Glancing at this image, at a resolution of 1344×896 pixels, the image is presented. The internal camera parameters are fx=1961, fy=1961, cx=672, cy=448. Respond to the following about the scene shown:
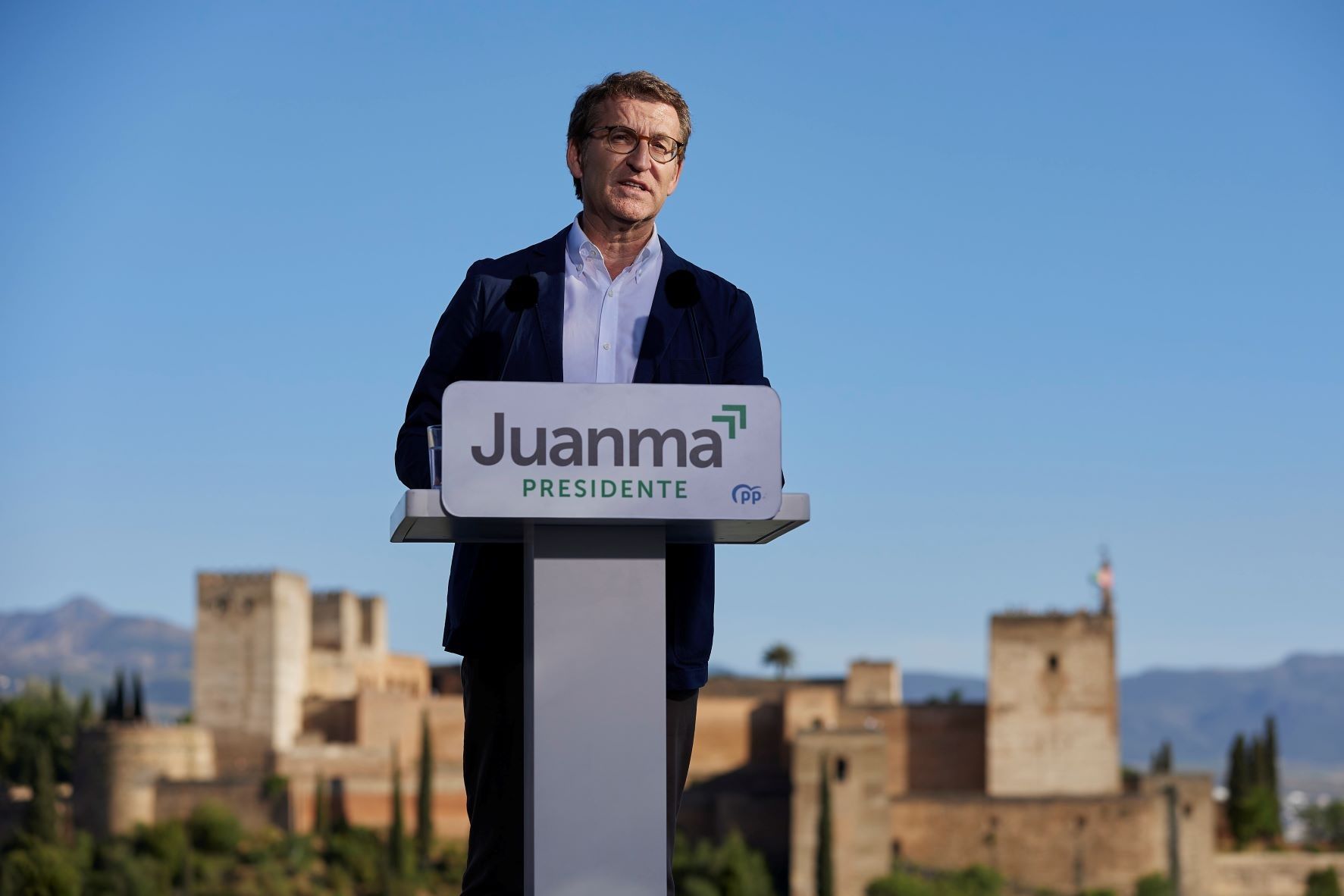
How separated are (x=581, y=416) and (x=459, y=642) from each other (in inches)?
30.0

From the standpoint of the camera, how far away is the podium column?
3428 millimetres

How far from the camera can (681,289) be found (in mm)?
3959

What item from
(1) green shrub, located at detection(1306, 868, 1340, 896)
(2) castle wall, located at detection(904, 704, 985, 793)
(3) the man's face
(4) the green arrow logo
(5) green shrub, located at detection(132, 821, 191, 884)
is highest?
(3) the man's face

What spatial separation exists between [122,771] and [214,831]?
340 cm

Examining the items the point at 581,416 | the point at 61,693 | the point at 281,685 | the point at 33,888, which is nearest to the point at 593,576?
the point at 581,416

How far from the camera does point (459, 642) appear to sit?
13.1 feet

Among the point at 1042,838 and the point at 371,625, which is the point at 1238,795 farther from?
the point at 371,625

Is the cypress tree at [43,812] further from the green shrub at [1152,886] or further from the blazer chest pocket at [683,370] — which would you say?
the blazer chest pocket at [683,370]

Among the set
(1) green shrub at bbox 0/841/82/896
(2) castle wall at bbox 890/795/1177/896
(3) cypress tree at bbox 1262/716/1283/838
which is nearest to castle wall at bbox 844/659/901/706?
(2) castle wall at bbox 890/795/1177/896

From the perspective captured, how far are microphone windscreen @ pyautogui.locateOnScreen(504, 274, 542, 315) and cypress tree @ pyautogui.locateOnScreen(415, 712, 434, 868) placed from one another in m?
37.2

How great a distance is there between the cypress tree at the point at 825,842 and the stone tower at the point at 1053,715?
5027 millimetres

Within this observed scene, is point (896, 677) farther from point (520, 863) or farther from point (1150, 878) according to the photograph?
point (520, 863)

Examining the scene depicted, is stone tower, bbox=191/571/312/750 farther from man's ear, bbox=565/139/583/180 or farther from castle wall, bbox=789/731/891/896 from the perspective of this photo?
man's ear, bbox=565/139/583/180

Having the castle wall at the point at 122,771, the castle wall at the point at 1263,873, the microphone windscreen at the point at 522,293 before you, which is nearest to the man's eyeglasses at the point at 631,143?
the microphone windscreen at the point at 522,293
